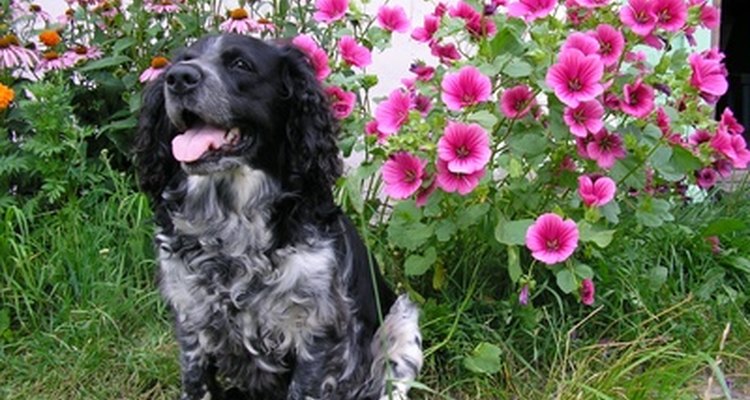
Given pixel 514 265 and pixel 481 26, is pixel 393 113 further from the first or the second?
pixel 514 265

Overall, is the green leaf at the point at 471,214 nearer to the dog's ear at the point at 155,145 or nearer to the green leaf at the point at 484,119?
the green leaf at the point at 484,119

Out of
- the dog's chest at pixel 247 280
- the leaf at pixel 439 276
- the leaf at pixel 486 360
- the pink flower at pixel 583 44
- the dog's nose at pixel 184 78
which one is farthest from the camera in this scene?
the leaf at pixel 439 276

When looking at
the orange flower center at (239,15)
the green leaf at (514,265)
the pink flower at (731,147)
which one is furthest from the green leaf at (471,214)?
the orange flower center at (239,15)

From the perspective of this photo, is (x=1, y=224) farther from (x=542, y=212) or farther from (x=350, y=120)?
(x=542, y=212)

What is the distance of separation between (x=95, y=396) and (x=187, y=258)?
2.04ft

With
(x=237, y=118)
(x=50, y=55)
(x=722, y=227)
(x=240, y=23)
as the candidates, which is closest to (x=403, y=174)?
(x=237, y=118)

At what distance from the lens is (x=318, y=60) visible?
2.48 metres

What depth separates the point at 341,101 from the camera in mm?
2625

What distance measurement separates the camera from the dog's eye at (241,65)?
218 centimetres

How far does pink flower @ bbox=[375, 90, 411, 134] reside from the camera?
7.64 feet

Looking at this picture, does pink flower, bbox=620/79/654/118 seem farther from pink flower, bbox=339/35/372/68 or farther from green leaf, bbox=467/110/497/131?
pink flower, bbox=339/35/372/68

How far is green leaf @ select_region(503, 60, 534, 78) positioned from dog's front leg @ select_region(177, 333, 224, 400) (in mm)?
1083

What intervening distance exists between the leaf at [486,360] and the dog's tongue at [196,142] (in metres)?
0.93

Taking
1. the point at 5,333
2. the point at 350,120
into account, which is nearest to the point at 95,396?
the point at 5,333
